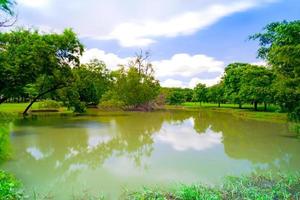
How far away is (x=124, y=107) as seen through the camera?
40906mm

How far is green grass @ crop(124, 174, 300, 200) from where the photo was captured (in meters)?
5.62

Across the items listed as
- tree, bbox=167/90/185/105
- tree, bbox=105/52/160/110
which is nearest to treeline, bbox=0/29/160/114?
tree, bbox=105/52/160/110

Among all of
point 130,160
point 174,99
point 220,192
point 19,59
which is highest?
point 19,59

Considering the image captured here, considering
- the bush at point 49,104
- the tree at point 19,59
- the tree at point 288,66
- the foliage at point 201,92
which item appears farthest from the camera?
the foliage at point 201,92

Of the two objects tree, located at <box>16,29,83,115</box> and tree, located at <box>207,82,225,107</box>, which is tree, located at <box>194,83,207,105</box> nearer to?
tree, located at <box>207,82,225,107</box>

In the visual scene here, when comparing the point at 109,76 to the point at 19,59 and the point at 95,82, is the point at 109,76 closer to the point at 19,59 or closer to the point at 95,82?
the point at 95,82

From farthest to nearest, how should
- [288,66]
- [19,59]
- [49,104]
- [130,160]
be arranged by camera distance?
[49,104], [19,59], [288,66], [130,160]

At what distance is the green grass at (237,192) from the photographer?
5.62 m

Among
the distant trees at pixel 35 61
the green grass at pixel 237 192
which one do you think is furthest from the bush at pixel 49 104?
the green grass at pixel 237 192

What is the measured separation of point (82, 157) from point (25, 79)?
359 inches

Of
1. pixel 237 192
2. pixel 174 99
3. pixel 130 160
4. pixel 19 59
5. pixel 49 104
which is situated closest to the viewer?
pixel 237 192

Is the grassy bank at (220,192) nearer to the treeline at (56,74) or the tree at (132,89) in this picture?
the treeline at (56,74)

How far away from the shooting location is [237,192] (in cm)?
595

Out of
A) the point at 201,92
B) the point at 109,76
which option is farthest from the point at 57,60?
the point at 201,92
